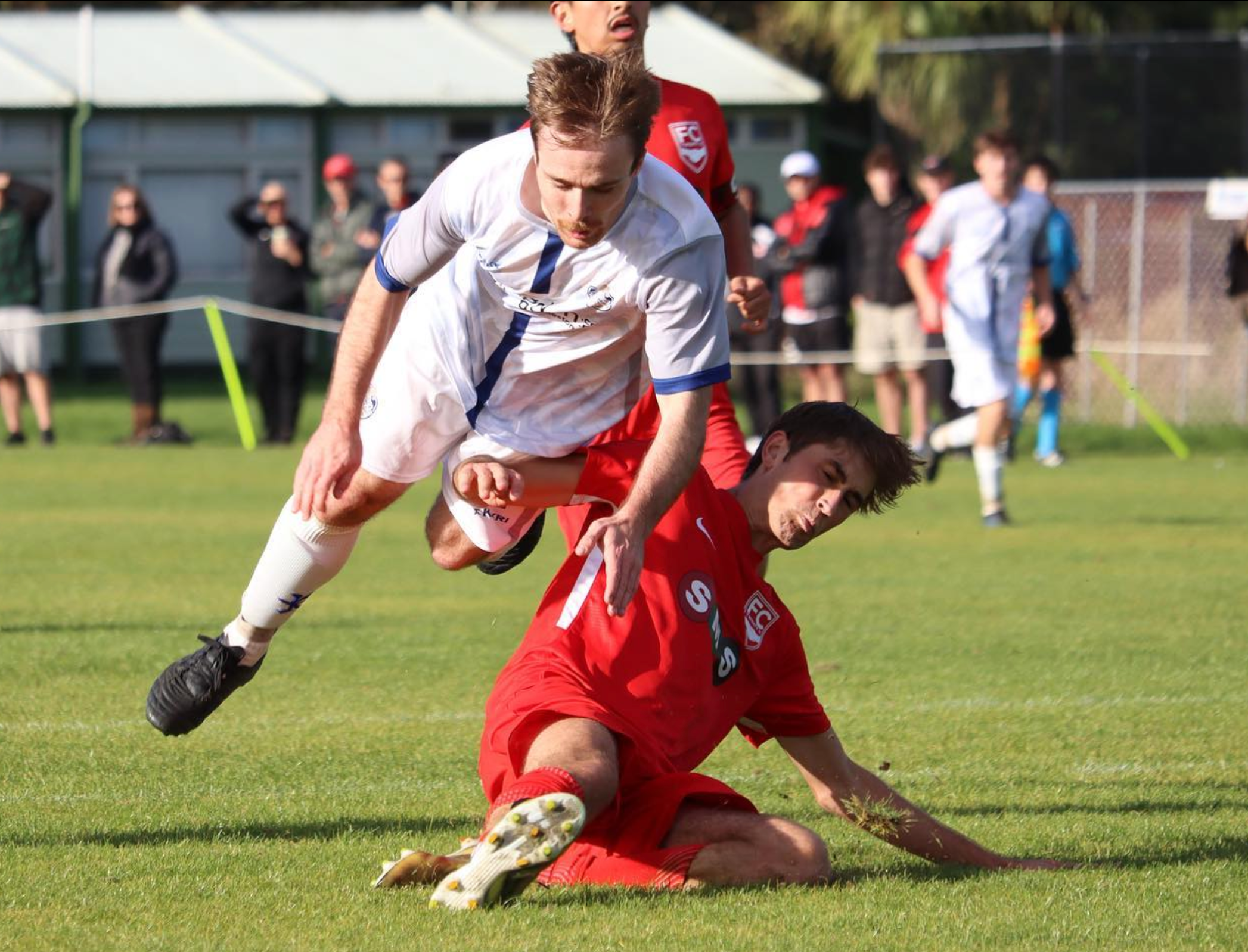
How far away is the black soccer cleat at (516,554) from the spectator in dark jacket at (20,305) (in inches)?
507

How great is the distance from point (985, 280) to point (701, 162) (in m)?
6.60

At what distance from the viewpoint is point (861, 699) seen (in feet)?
23.5

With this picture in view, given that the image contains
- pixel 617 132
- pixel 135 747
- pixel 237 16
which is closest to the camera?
pixel 617 132

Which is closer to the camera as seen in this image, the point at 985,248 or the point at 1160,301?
the point at 985,248

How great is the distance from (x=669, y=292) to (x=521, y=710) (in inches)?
38.4

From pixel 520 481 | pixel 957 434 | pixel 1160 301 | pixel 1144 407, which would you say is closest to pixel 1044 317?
pixel 957 434

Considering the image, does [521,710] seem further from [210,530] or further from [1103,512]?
[1103,512]

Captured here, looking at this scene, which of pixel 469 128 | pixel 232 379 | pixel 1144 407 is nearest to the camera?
pixel 1144 407

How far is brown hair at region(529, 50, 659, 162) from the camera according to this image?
427 cm

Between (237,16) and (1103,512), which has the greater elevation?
(237,16)

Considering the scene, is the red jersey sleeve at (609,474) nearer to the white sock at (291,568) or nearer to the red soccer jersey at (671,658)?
the red soccer jersey at (671,658)

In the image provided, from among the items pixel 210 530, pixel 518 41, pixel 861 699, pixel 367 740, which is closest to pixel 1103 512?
pixel 210 530

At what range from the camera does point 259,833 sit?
16.7ft

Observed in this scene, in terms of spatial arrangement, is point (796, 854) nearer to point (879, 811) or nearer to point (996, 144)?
point (879, 811)
